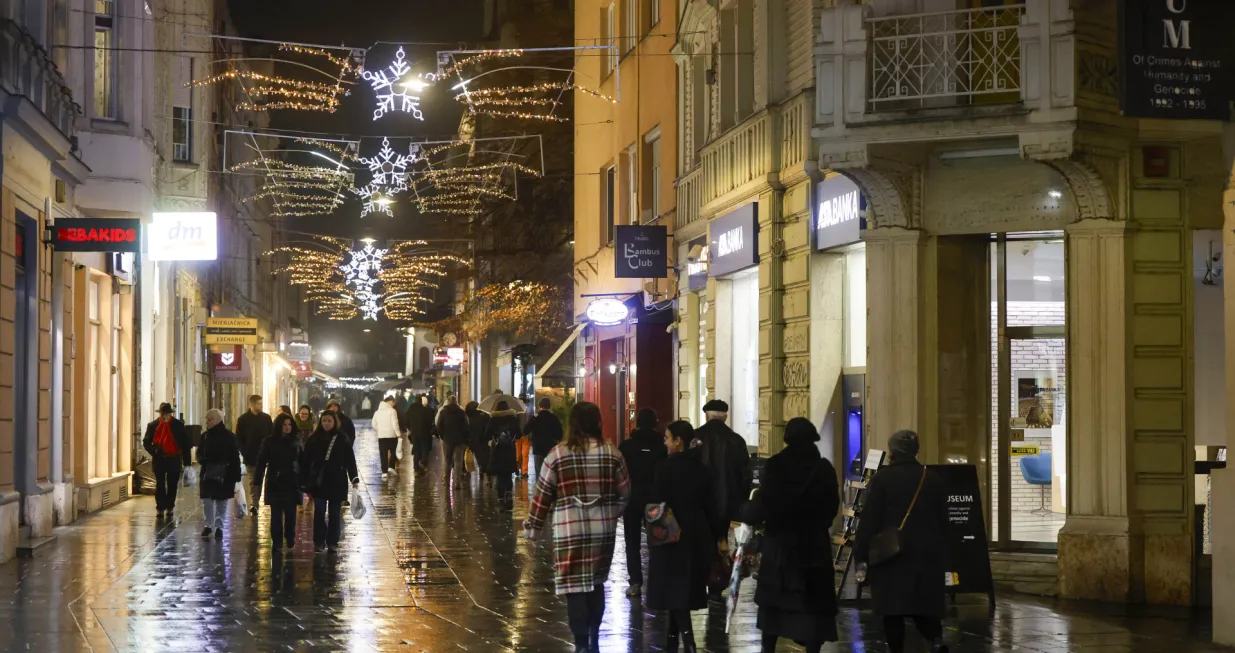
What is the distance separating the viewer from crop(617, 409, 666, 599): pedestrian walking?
46.4ft

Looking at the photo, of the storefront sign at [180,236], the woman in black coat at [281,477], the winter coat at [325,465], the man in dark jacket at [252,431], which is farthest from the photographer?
the storefront sign at [180,236]

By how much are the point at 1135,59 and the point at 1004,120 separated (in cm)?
199

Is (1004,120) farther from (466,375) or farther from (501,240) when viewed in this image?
(466,375)

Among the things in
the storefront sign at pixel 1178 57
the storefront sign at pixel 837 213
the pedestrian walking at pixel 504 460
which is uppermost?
the storefront sign at pixel 1178 57

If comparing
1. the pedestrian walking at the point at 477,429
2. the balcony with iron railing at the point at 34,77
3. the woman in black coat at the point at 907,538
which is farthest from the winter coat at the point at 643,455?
the pedestrian walking at the point at 477,429

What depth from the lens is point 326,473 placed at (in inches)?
717

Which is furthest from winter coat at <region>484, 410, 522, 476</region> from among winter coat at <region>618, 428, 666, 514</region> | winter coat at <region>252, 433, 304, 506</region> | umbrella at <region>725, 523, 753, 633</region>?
umbrella at <region>725, 523, 753, 633</region>

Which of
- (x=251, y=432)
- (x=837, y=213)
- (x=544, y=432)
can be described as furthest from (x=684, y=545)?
(x=251, y=432)

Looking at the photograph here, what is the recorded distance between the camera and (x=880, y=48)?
15.4 m

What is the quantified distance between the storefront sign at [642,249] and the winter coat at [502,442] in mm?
3378

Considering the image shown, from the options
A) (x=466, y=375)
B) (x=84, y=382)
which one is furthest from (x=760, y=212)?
(x=466, y=375)

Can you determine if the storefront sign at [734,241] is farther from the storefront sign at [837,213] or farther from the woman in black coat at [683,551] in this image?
the woman in black coat at [683,551]

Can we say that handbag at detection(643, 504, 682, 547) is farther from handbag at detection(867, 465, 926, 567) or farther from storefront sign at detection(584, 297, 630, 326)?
storefront sign at detection(584, 297, 630, 326)

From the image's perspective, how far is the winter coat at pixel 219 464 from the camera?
19938 mm
